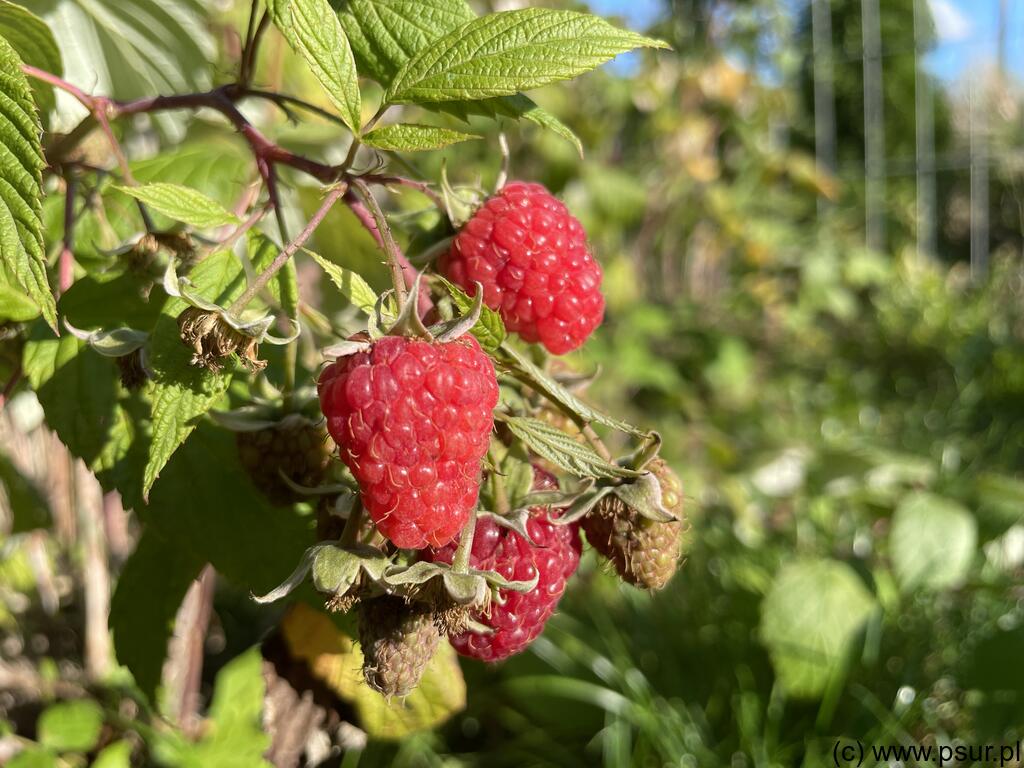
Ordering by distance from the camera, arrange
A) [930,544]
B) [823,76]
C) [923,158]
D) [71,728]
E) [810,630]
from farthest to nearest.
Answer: [823,76] < [923,158] < [930,544] < [810,630] < [71,728]

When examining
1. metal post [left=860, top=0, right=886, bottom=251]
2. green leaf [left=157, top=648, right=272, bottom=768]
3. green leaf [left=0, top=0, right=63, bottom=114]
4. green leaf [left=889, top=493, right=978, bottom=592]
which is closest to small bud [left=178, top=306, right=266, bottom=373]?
green leaf [left=0, top=0, right=63, bottom=114]

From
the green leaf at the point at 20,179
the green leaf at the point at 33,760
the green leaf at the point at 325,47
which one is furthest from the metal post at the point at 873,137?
the green leaf at the point at 20,179

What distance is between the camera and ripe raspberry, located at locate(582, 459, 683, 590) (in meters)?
0.66

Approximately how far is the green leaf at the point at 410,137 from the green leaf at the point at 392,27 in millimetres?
106

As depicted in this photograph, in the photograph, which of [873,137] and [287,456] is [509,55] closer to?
[287,456]

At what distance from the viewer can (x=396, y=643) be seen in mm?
563

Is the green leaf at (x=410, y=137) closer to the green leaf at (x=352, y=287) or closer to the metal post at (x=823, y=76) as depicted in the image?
the green leaf at (x=352, y=287)

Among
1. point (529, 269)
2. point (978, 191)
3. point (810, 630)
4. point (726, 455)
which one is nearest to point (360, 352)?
point (529, 269)

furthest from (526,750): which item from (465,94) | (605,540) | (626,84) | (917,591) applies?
(626,84)

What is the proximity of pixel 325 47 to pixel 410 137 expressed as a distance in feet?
0.24

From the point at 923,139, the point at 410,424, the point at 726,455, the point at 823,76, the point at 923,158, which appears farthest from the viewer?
the point at 923,139

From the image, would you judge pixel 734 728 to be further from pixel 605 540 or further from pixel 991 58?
pixel 991 58

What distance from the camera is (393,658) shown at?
0.56 metres

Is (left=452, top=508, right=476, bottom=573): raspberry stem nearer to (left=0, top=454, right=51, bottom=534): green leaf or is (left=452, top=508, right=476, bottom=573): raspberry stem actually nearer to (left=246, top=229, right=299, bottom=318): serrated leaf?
(left=246, top=229, right=299, bottom=318): serrated leaf
